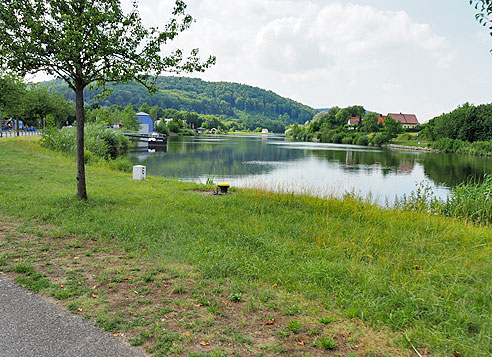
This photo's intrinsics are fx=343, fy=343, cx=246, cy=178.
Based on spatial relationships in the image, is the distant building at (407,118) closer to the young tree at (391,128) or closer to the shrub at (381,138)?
the young tree at (391,128)

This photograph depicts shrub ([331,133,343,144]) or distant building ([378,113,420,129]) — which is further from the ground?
distant building ([378,113,420,129])

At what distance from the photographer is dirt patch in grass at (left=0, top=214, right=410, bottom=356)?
379 cm

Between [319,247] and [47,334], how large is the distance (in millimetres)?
5001

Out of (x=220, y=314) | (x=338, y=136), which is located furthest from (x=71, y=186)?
(x=338, y=136)

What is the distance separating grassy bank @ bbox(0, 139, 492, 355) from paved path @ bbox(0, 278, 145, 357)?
197 cm

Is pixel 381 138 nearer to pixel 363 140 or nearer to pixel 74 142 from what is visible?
pixel 363 140

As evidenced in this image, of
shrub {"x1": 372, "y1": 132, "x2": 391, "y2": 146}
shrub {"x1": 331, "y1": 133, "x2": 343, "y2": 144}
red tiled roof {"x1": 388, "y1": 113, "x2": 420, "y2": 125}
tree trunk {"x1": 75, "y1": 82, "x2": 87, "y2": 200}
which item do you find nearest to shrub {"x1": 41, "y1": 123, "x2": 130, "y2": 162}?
tree trunk {"x1": 75, "y1": 82, "x2": 87, "y2": 200}

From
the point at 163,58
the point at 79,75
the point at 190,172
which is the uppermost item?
the point at 163,58

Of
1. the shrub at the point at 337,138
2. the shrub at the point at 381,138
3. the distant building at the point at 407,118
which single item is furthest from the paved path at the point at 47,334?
the distant building at the point at 407,118

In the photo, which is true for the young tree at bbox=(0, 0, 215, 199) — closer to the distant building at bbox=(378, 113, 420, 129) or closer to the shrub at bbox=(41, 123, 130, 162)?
the shrub at bbox=(41, 123, 130, 162)

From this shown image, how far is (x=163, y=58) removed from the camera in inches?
412

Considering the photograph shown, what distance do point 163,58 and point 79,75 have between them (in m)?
2.45

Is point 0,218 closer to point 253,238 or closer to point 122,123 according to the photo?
point 253,238

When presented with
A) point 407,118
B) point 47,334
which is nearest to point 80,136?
point 47,334
